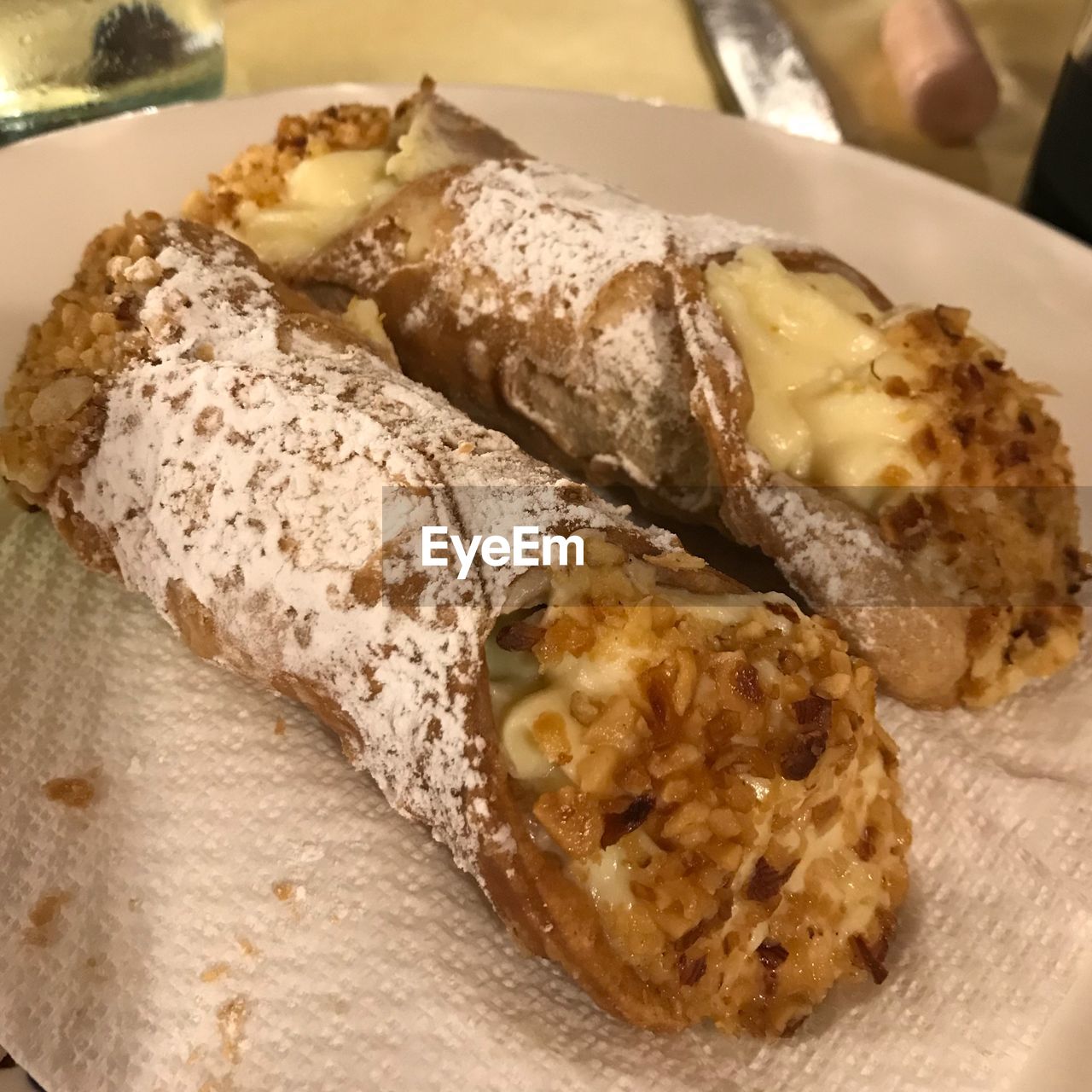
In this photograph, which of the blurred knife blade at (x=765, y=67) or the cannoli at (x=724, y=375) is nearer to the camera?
the cannoli at (x=724, y=375)

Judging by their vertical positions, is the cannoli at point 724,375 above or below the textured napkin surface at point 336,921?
above

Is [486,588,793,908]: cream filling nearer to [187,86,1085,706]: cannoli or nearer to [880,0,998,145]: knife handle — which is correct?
[187,86,1085,706]: cannoli

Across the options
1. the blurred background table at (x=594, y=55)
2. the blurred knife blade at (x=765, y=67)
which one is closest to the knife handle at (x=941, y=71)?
the blurred background table at (x=594, y=55)

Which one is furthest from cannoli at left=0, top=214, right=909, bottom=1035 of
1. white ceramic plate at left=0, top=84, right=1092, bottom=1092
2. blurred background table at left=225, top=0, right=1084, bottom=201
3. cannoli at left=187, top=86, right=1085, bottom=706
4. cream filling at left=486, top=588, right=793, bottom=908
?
blurred background table at left=225, top=0, right=1084, bottom=201

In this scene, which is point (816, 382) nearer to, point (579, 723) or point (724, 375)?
point (724, 375)

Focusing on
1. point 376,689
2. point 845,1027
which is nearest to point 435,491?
point 376,689
